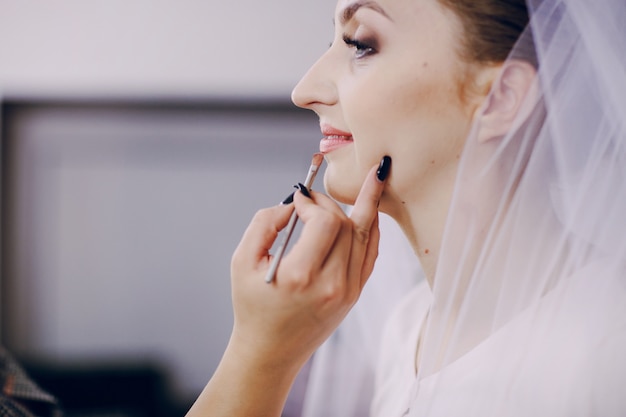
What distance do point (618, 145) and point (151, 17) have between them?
1.95 metres

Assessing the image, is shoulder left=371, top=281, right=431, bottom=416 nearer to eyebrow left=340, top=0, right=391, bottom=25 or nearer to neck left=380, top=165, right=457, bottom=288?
neck left=380, top=165, right=457, bottom=288

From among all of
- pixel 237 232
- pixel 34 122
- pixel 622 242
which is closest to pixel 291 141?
pixel 237 232

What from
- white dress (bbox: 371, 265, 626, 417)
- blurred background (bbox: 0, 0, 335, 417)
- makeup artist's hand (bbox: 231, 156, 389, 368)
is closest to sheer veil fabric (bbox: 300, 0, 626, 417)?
white dress (bbox: 371, 265, 626, 417)

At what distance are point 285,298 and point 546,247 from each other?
339mm

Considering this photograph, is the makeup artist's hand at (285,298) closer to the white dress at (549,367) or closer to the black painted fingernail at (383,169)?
the black painted fingernail at (383,169)

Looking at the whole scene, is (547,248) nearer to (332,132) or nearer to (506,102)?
(506,102)

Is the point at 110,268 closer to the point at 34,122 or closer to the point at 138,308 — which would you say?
the point at 138,308

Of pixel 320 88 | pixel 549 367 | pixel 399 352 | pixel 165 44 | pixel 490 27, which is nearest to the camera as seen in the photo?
pixel 549 367

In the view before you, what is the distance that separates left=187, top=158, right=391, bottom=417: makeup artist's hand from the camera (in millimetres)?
724

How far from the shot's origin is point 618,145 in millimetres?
708

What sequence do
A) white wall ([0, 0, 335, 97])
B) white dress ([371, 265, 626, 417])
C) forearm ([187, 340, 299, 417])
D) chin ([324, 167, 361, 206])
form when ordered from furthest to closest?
1. white wall ([0, 0, 335, 97])
2. chin ([324, 167, 361, 206])
3. forearm ([187, 340, 299, 417])
4. white dress ([371, 265, 626, 417])

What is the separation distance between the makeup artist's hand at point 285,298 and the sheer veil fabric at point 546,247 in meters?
0.12

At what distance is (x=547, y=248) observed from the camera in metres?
0.77

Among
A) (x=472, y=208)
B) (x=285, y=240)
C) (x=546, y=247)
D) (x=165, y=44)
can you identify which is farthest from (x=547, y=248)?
(x=165, y=44)
